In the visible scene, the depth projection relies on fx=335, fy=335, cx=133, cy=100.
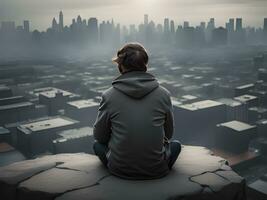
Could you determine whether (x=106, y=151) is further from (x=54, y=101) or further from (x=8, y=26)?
(x=8, y=26)

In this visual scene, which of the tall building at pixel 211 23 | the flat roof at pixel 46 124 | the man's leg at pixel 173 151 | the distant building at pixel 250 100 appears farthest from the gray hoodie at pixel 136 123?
the tall building at pixel 211 23

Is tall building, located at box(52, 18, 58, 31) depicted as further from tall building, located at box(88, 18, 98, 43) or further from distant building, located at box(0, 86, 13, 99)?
distant building, located at box(0, 86, 13, 99)

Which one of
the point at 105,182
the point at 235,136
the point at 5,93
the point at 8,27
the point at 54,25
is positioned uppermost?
the point at 54,25

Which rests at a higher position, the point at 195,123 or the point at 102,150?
the point at 102,150

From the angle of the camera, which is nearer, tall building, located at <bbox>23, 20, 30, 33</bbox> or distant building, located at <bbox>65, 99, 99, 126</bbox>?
distant building, located at <bbox>65, 99, 99, 126</bbox>

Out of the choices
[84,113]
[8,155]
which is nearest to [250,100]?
[84,113]

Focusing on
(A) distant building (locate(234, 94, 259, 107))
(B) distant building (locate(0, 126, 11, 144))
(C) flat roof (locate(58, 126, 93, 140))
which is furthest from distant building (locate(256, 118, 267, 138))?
(B) distant building (locate(0, 126, 11, 144))

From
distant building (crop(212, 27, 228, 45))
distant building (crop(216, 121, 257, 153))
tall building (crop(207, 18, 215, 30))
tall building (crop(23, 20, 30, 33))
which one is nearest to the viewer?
distant building (crop(216, 121, 257, 153))

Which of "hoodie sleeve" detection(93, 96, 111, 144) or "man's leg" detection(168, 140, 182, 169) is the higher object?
"hoodie sleeve" detection(93, 96, 111, 144)
